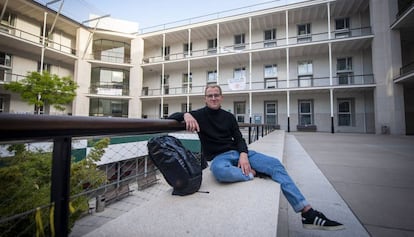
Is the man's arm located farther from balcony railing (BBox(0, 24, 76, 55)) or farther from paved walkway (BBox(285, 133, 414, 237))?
balcony railing (BBox(0, 24, 76, 55))

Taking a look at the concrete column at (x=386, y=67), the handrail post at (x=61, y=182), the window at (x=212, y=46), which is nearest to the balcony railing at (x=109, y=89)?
the window at (x=212, y=46)

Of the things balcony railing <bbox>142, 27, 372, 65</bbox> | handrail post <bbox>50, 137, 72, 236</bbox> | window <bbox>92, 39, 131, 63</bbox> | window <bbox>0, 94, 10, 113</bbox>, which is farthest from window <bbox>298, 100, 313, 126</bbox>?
window <bbox>0, 94, 10, 113</bbox>

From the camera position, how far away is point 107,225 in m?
0.98

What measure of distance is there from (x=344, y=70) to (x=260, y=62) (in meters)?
6.26

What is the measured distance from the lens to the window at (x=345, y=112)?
13941mm

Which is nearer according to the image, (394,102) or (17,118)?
(17,118)

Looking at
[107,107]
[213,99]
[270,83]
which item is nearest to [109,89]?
[107,107]

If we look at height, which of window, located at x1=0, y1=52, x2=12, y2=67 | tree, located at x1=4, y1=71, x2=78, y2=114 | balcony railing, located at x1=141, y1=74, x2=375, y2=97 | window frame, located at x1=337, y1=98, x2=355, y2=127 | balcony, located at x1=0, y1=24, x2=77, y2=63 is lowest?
window frame, located at x1=337, y1=98, x2=355, y2=127

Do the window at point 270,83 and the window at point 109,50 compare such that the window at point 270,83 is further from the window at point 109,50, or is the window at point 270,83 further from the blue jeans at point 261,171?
the blue jeans at point 261,171

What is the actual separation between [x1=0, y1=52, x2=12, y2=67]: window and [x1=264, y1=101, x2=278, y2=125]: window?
2003cm

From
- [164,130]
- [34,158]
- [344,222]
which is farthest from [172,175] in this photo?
[34,158]

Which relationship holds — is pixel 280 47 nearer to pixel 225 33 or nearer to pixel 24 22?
pixel 225 33

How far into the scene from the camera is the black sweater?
6.00ft

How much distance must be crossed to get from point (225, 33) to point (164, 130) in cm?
1885
